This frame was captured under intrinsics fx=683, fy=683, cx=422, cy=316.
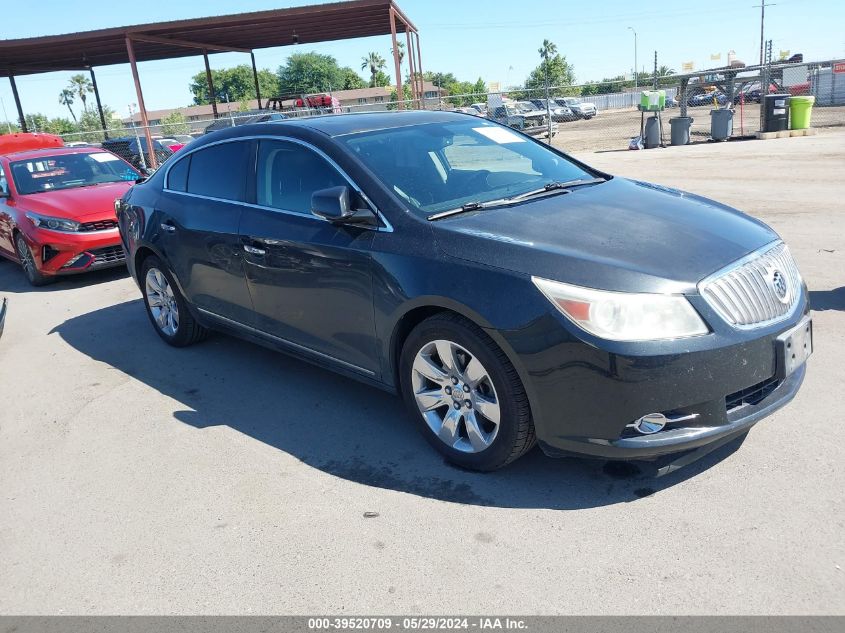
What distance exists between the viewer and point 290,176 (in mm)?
4297

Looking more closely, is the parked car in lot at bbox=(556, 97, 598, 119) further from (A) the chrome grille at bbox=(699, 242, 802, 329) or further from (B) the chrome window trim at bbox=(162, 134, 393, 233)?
(A) the chrome grille at bbox=(699, 242, 802, 329)

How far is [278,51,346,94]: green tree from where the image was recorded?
103 metres

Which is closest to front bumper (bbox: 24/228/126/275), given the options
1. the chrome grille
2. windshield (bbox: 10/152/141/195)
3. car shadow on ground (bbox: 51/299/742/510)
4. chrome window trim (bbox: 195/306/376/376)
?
→ windshield (bbox: 10/152/141/195)

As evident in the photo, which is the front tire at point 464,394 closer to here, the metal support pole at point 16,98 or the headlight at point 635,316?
the headlight at point 635,316

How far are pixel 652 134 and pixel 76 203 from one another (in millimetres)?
16042

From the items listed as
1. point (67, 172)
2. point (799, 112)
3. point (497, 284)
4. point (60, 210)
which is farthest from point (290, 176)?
point (799, 112)

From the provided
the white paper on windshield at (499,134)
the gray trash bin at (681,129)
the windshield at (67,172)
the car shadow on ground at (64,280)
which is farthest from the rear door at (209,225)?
the gray trash bin at (681,129)

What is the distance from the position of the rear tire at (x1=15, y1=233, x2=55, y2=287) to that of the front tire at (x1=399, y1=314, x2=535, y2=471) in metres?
6.98

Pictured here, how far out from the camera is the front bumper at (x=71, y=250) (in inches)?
326

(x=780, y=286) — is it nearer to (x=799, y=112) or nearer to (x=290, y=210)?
(x=290, y=210)

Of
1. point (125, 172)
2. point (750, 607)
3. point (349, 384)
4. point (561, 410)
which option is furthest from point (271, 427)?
point (125, 172)

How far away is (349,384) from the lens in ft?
15.7

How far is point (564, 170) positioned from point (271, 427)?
2503 mm

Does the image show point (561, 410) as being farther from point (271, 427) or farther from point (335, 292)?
point (271, 427)
